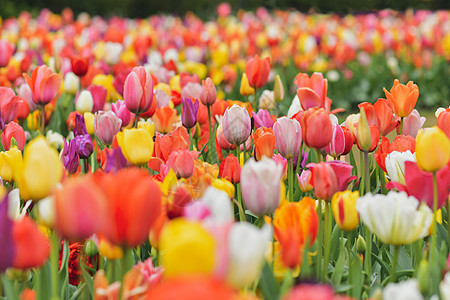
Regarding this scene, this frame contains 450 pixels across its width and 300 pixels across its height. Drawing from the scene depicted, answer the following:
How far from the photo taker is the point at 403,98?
239 cm

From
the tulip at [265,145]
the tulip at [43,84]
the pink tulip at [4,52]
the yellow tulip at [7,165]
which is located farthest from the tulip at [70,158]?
the pink tulip at [4,52]

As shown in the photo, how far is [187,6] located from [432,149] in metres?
15.4

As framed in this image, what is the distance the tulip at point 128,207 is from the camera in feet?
3.34

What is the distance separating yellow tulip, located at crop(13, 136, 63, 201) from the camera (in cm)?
125

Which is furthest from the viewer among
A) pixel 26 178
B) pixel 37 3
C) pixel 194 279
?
pixel 37 3

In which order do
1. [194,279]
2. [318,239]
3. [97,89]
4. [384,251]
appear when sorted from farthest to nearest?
1. [97,89]
2. [384,251]
3. [318,239]
4. [194,279]

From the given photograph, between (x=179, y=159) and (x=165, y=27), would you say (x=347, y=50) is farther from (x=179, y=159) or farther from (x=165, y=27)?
(x=179, y=159)

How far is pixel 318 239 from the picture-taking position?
66.1 inches

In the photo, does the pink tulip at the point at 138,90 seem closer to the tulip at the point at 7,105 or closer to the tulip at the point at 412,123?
the tulip at the point at 7,105

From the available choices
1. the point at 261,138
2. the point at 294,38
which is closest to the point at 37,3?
the point at 294,38

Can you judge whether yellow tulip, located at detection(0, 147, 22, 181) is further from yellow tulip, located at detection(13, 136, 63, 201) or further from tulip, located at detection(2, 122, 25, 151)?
yellow tulip, located at detection(13, 136, 63, 201)

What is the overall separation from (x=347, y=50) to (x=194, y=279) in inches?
299

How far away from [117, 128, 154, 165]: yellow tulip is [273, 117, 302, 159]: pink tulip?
0.47 meters

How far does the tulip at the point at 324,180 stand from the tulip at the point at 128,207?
0.75m
